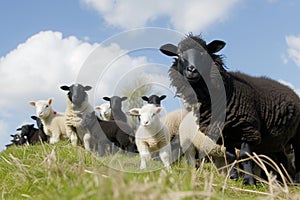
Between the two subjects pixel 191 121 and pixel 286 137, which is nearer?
pixel 286 137

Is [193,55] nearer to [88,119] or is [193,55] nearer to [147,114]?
[147,114]

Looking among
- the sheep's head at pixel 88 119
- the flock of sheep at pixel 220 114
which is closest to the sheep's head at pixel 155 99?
the flock of sheep at pixel 220 114

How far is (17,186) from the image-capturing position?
3.54 metres

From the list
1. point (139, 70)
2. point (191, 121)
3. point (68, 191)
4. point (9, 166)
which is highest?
point (139, 70)

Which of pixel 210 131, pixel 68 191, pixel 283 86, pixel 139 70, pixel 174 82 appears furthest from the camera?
pixel 139 70

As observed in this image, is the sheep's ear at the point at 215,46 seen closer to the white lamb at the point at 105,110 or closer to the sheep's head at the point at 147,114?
the sheep's head at the point at 147,114

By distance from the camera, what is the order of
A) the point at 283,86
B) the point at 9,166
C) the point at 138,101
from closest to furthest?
the point at 9,166
the point at 283,86
the point at 138,101

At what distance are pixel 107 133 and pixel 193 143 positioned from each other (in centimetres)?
332

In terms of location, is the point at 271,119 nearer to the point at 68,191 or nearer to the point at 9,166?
the point at 9,166

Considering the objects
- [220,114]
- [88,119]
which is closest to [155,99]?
[88,119]

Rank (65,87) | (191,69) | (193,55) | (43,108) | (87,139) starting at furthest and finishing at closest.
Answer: (43,108) < (65,87) < (87,139) < (193,55) < (191,69)

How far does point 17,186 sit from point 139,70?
4.05 m

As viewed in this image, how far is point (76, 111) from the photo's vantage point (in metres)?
11.2

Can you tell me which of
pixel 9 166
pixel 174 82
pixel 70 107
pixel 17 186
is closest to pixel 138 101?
pixel 70 107
